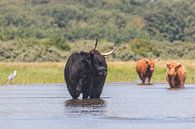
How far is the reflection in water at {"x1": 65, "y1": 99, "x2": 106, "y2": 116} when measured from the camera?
18594mm

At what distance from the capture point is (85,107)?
788 inches

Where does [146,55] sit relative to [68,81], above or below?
below

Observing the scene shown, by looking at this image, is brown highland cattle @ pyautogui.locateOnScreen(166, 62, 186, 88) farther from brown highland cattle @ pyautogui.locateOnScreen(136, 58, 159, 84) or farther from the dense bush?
the dense bush

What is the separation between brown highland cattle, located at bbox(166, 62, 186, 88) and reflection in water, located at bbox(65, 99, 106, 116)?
800 cm

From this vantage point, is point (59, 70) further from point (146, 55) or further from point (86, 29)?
point (86, 29)

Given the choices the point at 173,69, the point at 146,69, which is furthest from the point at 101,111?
the point at 146,69

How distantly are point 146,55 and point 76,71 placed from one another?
3297 cm

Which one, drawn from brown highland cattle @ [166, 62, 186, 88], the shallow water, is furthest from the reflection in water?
brown highland cattle @ [166, 62, 186, 88]

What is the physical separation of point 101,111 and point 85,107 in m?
1.15

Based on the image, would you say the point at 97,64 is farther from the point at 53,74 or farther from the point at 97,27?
the point at 97,27

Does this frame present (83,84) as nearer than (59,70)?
Yes

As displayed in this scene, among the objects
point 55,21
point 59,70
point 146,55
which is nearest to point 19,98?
point 59,70

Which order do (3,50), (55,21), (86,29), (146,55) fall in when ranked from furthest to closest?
(55,21), (86,29), (146,55), (3,50)

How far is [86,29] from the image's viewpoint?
84.0 m
